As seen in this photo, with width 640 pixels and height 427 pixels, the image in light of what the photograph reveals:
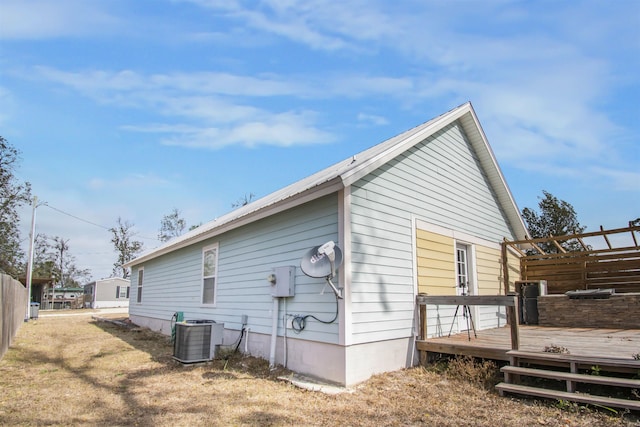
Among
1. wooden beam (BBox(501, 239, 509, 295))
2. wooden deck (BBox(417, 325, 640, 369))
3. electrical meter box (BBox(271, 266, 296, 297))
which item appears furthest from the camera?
wooden beam (BBox(501, 239, 509, 295))

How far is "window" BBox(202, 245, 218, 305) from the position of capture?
31.7 feet

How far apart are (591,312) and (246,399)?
7660 mm

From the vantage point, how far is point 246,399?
16.5 ft

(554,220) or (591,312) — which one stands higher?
(554,220)

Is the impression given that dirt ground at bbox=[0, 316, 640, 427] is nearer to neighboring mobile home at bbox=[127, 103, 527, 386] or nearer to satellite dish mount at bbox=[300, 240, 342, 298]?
neighboring mobile home at bbox=[127, 103, 527, 386]

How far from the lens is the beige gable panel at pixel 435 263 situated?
24.0ft

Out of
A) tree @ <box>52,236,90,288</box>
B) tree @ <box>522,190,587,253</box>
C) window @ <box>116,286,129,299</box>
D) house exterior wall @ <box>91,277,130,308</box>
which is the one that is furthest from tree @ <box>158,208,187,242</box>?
tree @ <box>522,190,587,253</box>

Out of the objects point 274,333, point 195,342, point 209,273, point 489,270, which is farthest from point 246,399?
point 489,270

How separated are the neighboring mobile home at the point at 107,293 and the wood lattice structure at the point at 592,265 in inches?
1436

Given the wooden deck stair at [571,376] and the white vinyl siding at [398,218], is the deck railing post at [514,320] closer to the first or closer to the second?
the wooden deck stair at [571,376]

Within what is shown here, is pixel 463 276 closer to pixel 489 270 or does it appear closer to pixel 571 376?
pixel 489 270

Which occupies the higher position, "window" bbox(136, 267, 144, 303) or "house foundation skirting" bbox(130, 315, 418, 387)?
"window" bbox(136, 267, 144, 303)

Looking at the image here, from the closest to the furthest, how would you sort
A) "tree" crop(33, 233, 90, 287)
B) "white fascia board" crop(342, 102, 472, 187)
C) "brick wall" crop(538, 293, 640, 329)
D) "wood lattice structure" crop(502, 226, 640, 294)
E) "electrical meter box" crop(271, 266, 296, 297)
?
"white fascia board" crop(342, 102, 472, 187)
"electrical meter box" crop(271, 266, 296, 297)
"brick wall" crop(538, 293, 640, 329)
"wood lattice structure" crop(502, 226, 640, 294)
"tree" crop(33, 233, 90, 287)

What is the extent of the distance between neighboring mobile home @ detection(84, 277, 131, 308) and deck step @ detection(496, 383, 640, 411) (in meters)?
38.7
